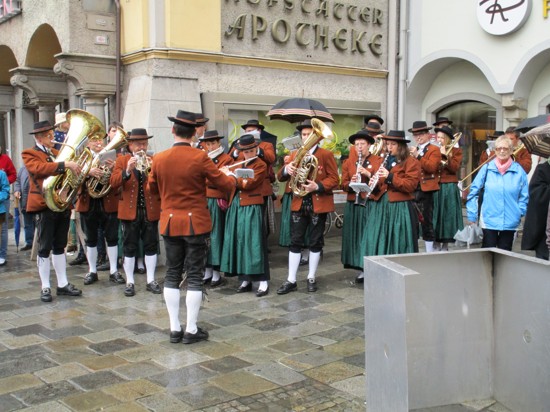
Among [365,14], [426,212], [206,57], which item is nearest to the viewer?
[426,212]

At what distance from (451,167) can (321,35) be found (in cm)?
357

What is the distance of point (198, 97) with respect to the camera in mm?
9695

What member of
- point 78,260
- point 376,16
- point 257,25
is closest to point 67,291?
point 78,260

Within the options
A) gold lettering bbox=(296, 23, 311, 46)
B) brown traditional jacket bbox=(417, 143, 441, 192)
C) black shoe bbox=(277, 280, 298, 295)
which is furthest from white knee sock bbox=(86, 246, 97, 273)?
gold lettering bbox=(296, 23, 311, 46)

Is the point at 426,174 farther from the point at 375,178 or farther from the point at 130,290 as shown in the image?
the point at 130,290

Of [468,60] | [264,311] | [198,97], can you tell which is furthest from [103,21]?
[468,60]

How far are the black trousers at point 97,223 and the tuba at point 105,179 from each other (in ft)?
0.95

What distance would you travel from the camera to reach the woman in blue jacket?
6578 millimetres

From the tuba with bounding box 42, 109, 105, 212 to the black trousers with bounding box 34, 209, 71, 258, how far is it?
0.48 ft

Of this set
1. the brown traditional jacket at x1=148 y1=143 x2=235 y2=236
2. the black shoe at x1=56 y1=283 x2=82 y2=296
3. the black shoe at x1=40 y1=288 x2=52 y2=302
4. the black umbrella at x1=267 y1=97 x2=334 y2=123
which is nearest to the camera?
the brown traditional jacket at x1=148 y1=143 x2=235 y2=236

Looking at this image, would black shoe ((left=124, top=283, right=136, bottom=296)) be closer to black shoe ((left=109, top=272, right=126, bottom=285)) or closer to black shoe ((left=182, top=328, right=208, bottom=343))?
black shoe ((left=109, top=272, right=126, bottom=285))

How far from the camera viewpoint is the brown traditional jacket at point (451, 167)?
9.40m

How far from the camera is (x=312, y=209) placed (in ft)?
24.5

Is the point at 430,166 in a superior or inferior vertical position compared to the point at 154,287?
superior
